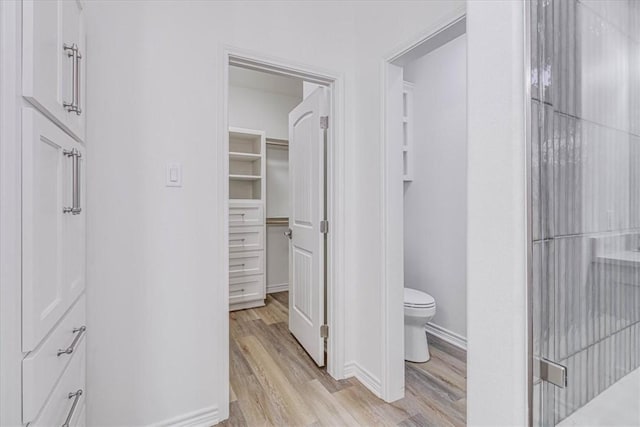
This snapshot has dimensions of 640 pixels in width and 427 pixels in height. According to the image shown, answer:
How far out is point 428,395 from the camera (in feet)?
6.23

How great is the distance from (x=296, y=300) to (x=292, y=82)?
8.65ft

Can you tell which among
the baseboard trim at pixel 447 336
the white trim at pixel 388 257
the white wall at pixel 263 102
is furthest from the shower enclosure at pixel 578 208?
the white wall at pixel 263 102

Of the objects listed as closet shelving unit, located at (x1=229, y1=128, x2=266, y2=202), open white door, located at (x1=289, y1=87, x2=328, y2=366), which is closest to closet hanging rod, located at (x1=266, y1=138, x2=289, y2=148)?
closet shelving unit, located at (x1=229, y1=128, x2=266, y2=202)

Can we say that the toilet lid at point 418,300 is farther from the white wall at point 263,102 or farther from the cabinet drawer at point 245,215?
the white wall at point 263,102

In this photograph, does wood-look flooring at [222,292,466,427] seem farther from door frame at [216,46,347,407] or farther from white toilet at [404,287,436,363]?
door frame at [216,46,347,407]

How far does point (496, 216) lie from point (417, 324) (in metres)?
1.71

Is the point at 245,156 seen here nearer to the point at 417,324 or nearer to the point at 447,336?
the point at 417,324

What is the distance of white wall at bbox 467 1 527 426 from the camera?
77 centimetres

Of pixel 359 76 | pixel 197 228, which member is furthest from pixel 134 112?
pixel 359 76

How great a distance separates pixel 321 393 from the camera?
1.91 m

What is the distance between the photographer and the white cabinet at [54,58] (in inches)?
27.9

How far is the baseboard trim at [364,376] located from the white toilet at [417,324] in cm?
46

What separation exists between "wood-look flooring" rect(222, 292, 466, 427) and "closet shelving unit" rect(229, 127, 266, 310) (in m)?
0.93

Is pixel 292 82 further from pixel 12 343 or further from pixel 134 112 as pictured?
pixel 12 343
